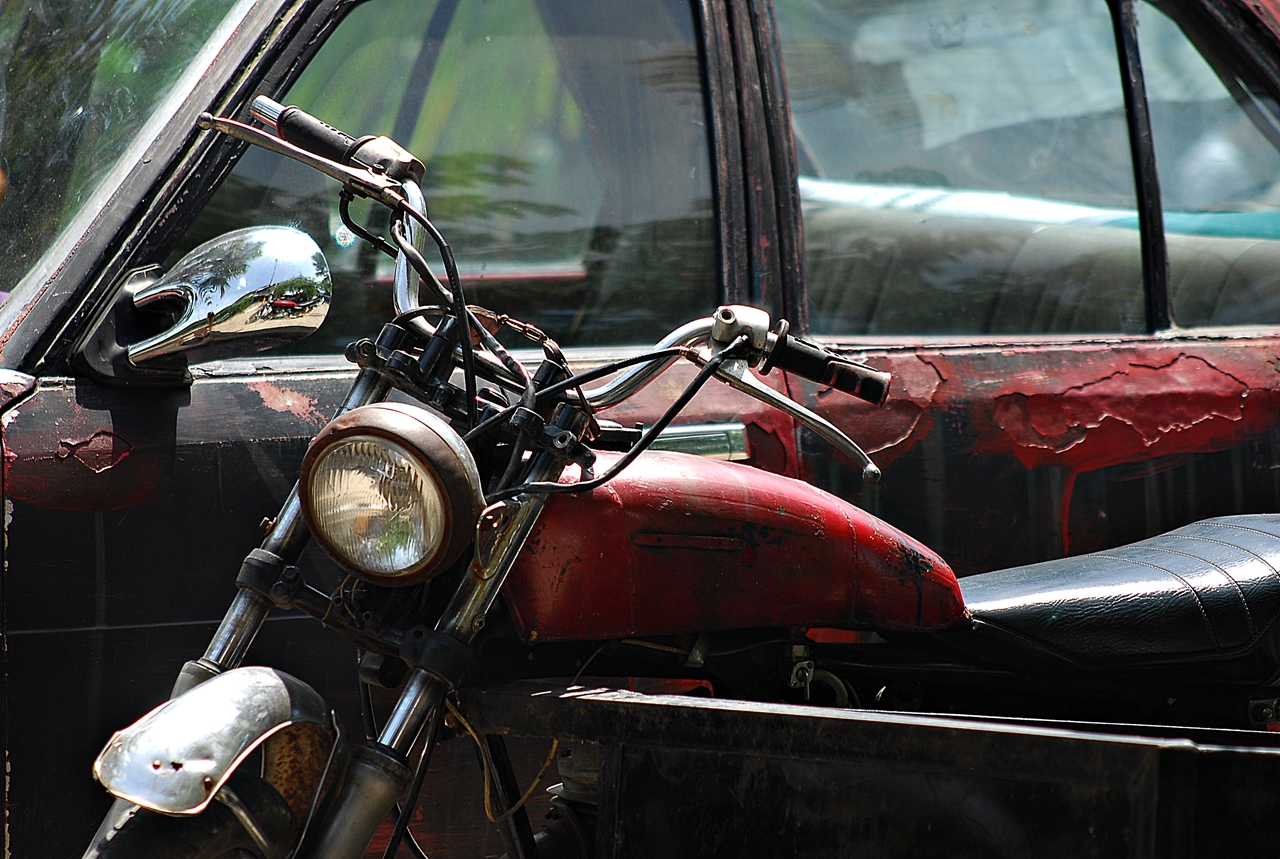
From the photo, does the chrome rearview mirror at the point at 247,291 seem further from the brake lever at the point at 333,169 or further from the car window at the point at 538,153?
the car window at the point at 538,153

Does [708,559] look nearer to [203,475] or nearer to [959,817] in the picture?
[959,817]

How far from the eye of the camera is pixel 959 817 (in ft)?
4.04

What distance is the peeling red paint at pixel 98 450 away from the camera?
1642mm

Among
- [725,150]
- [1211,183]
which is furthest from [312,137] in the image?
[1211,183]

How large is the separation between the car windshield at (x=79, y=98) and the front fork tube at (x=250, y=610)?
2.06 ft

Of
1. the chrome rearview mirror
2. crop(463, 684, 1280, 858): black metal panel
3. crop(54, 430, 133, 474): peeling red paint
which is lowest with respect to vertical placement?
crop(463, 684, 1280, 858): black metal panel

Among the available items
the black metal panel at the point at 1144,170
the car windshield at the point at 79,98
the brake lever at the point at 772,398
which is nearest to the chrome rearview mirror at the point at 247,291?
the car windshield at the point at 79,98

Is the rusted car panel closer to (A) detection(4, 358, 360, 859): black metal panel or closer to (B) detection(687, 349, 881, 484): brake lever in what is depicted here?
(A) detection(4, 358, 360, 859): black metal panel

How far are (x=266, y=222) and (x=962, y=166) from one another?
1.43 meters

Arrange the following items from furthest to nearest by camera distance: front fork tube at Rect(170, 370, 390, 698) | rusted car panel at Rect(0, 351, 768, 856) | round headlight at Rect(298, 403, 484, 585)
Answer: rusted car panel at Rect(0, 351, 768, 856) < front fork tube at Rect(170, 370, 390, 698) < round headlight at Rect(298, 403, 484, 585)

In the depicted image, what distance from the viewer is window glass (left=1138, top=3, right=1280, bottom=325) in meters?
2.54

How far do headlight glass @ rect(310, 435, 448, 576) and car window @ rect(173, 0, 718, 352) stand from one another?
25.7 inches

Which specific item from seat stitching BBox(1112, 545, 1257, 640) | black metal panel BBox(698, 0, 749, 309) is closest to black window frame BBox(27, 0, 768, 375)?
black metal panel BBox(698, 0, 749, 309)

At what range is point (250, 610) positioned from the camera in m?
1.43
